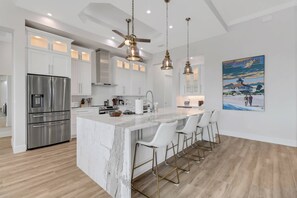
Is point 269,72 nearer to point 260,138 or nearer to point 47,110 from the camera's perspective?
point 260,138

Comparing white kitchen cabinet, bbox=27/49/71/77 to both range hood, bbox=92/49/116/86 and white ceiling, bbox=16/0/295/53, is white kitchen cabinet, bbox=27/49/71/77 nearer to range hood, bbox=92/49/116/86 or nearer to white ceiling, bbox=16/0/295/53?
white ceiling, bbox=16/0/295/53

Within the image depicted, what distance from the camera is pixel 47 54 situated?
3789 millimetres

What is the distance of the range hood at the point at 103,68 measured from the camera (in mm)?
5500

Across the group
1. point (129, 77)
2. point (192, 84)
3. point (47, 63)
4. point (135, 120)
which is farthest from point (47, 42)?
point (192, 84)

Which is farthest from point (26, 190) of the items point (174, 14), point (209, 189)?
point (174, 14)

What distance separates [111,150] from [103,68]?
4331 millimetres

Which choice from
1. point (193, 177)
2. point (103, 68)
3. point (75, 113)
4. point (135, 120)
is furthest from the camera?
point (103, 68)

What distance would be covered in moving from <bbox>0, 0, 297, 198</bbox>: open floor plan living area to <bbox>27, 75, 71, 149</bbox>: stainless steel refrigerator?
0.02 meters

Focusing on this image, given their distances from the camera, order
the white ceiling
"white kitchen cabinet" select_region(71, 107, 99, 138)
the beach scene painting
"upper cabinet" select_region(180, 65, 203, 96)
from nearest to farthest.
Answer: the white ceiling → the beach scene painting → "white kitchen cabinet" select_region(71, 107, 99, 138) → "upper cabinet" select_region(180, 65, 203, 96)

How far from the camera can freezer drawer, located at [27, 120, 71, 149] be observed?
348 cm

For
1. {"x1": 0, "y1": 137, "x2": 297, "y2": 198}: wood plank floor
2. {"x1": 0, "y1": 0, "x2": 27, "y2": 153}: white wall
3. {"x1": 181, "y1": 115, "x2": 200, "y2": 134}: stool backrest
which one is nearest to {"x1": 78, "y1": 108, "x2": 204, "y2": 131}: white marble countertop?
{"x1": 181, "y1": 115, "x2": 200, "y2": 134}: stool backrest

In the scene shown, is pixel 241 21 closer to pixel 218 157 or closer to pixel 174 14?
pixel 174 14

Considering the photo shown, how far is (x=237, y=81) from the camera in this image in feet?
14.8

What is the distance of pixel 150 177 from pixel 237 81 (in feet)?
12.9
